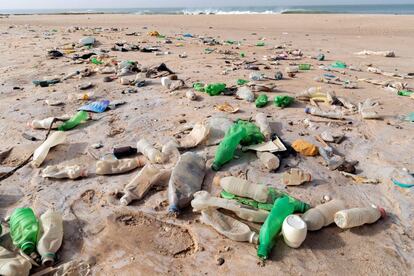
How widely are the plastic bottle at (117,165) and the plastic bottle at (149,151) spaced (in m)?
0.10

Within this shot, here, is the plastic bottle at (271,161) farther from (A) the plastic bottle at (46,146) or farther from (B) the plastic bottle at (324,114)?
(A) the plastic bottle at (46,146)

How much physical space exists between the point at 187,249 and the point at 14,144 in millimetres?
2671

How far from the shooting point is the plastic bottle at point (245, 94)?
15.3 feet

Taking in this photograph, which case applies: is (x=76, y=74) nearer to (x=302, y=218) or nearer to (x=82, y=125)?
(x=82, y=125)

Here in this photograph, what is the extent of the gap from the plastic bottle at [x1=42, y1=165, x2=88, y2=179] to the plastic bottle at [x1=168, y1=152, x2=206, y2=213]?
0.92 meters


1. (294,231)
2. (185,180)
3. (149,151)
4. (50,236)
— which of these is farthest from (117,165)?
(294,231)

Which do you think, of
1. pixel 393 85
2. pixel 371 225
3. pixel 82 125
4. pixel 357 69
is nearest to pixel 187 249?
pixel 371 225

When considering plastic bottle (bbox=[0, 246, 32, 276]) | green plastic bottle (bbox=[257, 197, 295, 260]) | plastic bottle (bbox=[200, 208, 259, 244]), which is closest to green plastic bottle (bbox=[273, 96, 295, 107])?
green plastic bottle (bbox=[257, 197, 295, 260])

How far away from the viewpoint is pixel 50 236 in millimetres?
2172

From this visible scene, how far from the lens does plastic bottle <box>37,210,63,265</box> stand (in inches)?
80.0

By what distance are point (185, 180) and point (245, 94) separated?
92.8 inches

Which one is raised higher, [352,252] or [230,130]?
[230,130]

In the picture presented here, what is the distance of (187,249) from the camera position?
2180mm

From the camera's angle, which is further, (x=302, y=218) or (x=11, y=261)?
(x=302, y=218)
